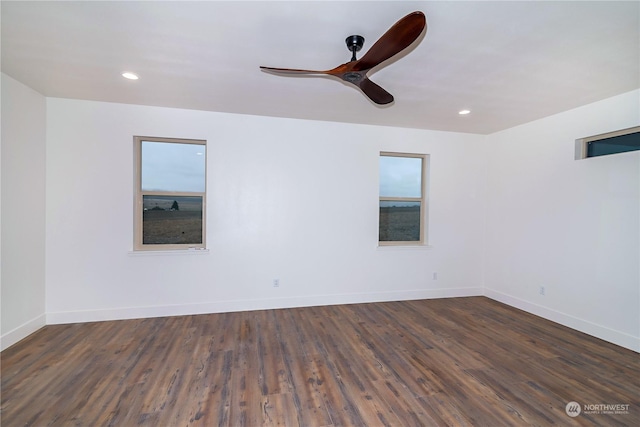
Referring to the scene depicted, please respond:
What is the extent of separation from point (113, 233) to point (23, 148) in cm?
114

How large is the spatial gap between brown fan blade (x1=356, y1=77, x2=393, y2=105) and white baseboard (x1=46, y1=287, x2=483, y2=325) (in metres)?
2.68

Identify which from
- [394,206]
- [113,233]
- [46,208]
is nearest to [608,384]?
[394,206]

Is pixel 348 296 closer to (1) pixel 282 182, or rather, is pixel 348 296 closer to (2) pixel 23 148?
(1) pixel 282 182

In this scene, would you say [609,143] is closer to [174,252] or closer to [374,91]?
[374,91]

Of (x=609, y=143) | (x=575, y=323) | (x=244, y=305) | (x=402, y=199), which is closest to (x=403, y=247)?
(x=402, y=199)

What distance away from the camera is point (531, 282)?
365 centimetres

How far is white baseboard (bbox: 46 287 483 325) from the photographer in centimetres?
316

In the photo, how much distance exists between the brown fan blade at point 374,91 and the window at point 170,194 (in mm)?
2301

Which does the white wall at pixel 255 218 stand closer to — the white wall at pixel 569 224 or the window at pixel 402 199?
the window at pixel 402 199

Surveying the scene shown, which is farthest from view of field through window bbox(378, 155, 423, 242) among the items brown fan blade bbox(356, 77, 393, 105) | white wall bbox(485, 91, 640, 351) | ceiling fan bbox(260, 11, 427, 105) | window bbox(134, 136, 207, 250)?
window bbox(134, 136, 207, 250)

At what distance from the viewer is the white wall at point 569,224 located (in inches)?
107

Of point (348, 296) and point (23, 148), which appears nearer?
point (23, 148)

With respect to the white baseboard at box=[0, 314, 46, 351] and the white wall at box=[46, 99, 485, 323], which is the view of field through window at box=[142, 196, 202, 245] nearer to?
the white wall at box=[46, 99, 485, 323]

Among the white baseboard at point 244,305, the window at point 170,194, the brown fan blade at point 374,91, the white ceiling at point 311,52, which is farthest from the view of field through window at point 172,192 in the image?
the brown fan blade at point 374,91
